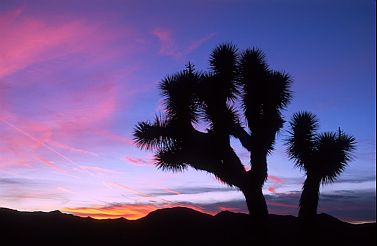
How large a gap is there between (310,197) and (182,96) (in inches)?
206

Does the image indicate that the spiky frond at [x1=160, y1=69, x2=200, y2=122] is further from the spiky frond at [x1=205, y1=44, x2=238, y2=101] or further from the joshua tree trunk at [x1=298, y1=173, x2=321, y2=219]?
the joshua tree trunk at [x1=298, y1=173, x2=321, y2=219]

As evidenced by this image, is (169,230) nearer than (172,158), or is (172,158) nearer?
(172,158)

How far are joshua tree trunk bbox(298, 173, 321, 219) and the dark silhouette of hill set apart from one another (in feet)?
1.13

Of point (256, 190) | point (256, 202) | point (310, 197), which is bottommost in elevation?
point (256, 202)

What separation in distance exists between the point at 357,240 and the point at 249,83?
315 inches

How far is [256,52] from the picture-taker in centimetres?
1309

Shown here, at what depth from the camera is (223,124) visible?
38.5 feet

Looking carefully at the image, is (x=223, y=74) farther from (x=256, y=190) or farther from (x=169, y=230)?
(x=169, y=230)

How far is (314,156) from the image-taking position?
12422 mm

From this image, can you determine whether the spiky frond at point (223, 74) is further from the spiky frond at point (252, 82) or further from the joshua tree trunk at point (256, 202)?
the joshua tree trunk at point (256, 202)

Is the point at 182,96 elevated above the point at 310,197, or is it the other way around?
the point at 182,96

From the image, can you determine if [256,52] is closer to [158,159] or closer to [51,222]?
[158,159]

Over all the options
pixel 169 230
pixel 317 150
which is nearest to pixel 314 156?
pixel 317 150

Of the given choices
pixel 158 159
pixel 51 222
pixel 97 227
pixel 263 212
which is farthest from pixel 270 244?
pixel 51 222
